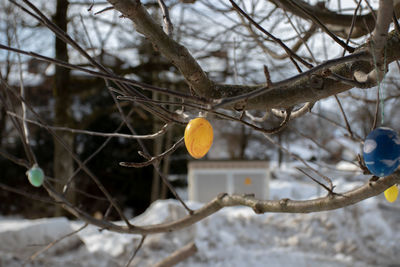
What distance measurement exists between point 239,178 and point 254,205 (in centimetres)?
587

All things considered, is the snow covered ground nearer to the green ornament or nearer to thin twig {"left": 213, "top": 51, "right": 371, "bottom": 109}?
the green ornament

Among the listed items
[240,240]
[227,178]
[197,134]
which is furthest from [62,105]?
[197,134]

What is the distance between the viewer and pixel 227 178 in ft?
23.6

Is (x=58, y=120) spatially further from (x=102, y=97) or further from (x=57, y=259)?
(x=57, y=259)

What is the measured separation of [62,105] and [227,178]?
135 inches

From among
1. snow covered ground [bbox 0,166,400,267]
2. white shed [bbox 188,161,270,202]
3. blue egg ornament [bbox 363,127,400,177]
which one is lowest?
snow covered ground [bbox 0,166,400,267]

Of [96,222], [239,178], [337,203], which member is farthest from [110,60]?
[337,203]

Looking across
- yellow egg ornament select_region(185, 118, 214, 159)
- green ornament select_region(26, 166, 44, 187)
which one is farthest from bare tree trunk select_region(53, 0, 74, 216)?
yellow egg ornament select_region(185, 118, 214, 159)

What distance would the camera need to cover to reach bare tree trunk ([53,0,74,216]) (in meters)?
6.03

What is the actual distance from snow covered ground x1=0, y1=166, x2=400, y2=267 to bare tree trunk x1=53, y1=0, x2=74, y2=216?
1815 mm

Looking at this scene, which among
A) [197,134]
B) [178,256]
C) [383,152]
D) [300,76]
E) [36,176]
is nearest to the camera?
[300,76]

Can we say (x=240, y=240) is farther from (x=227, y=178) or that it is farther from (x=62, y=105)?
(x=62, y=105)

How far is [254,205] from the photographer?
1.35 m

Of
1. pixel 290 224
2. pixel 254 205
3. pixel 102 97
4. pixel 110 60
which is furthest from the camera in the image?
pixel 102 97
